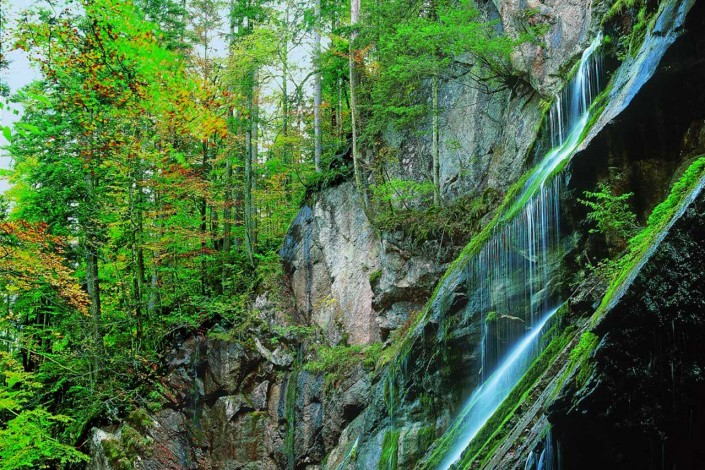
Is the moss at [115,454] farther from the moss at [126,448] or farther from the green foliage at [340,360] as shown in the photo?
the green foliage at [340,360]

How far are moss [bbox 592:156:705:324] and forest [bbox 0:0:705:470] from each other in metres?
0.05

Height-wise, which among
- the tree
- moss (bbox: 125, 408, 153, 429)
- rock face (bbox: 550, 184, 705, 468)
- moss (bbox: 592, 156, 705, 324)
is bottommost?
moss (bbox: 125, 408, 153, 429)

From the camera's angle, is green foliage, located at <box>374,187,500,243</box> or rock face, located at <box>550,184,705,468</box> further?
green foliage, located at <box>374,187,500,243</box>

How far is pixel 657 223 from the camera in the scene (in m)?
5.79

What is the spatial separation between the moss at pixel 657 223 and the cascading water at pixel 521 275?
68.9 inches

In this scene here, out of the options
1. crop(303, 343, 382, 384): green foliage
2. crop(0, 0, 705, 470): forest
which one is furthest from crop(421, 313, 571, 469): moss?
crop(303, 343, 382, 384): green foliage

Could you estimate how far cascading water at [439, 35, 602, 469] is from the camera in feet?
26.1

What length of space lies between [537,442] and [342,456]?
7630 millimetres

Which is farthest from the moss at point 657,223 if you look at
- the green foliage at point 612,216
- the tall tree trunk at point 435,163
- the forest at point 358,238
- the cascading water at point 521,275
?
the tall tree trunk at point 435,163

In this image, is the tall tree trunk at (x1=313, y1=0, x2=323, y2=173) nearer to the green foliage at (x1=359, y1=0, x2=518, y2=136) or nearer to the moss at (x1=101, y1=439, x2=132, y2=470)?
the green foliage at (x1=359, y1=0, x2=518, y2=136)

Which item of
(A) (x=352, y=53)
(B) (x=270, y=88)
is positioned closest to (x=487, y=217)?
(A) (x=352, y=53)

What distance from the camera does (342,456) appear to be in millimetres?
11773

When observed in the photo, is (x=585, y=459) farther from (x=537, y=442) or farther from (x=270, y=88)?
(x=270, y=88)

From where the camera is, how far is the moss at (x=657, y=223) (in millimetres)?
4867
